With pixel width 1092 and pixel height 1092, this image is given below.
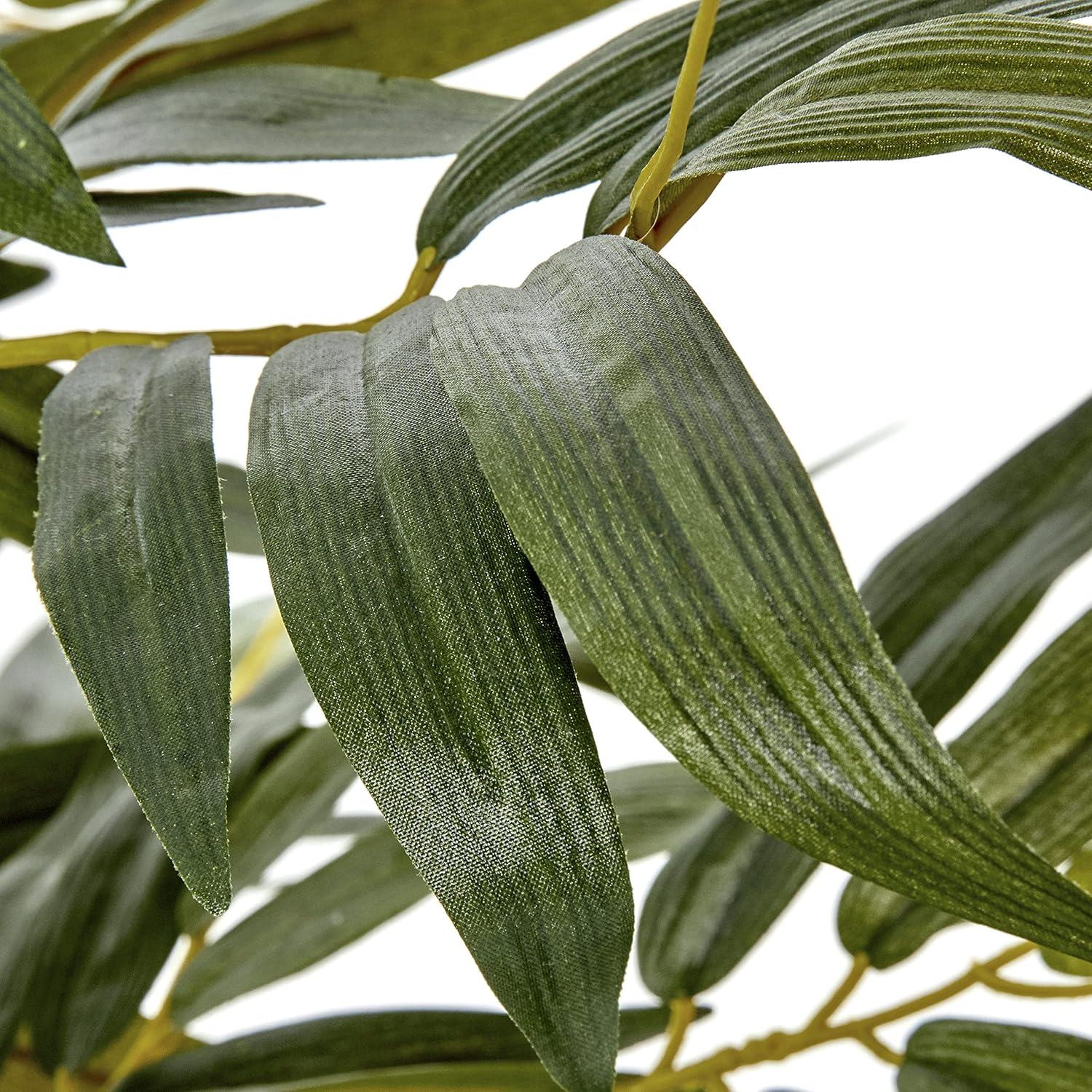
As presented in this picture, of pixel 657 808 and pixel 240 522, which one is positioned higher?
pixel 240 522

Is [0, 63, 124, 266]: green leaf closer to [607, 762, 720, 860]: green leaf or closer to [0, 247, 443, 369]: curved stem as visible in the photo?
[0, 247, 443, 369]: curved stem

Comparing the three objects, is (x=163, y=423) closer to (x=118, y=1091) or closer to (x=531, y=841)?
(x=531, y=841)

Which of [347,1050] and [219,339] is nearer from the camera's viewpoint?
[219,339]

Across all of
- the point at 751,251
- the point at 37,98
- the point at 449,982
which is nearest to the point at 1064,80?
the point at 37,98

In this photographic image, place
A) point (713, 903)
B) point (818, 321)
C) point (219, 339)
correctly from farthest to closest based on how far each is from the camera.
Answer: point (818, 321)
point (713, 903)
point (219, 339)

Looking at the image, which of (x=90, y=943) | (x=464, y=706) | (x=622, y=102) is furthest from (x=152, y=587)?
(x=90, y=943)

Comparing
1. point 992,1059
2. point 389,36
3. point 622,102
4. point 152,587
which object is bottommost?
point 992,1059

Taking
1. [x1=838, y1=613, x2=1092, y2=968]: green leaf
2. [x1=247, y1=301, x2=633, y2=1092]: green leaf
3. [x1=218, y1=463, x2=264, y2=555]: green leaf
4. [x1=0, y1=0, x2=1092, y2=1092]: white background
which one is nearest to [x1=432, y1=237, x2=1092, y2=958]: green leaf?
[x1=247, y1=301, x2=633, y2=1092]: green leaf

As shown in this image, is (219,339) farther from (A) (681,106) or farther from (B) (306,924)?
(B) (306,924)

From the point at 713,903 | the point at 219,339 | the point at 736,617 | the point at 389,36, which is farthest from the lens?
the point at 389,36
